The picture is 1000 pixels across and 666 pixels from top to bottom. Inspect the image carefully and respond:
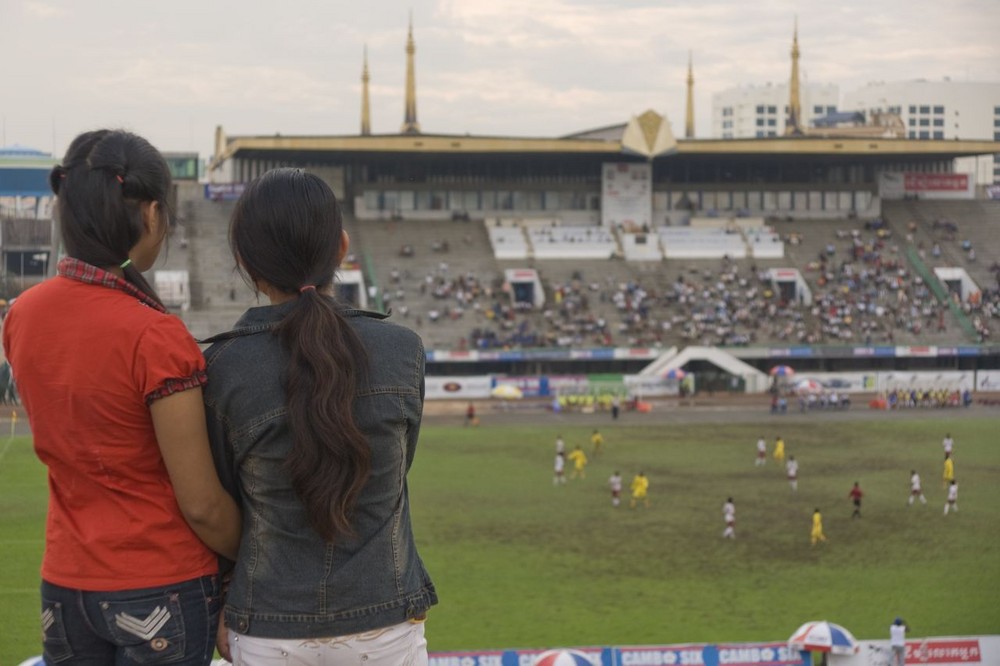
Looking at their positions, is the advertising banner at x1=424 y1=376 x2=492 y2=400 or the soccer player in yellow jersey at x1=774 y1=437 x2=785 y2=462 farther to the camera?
the advertising banner at x1=424 y1=376 x2=492 y2=400

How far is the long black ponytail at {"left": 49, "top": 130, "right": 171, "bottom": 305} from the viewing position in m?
3.58

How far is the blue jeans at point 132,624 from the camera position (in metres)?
3.44

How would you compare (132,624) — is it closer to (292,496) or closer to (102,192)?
(292,496)

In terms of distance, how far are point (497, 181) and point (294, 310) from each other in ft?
220

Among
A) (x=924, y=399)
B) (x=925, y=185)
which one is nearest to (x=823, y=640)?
(x=924, y=399)

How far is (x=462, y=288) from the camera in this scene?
60125 millimetres

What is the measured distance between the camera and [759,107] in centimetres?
17412

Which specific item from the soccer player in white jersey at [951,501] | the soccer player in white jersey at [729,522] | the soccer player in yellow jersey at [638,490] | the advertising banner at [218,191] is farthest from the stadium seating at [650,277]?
the soccer player in white jersey at [729,522]

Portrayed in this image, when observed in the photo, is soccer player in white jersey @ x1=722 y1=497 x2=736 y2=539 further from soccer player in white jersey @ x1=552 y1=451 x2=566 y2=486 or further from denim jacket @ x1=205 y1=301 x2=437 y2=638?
denim jacket @ x1=205 y1=301 x2=437 y2=638

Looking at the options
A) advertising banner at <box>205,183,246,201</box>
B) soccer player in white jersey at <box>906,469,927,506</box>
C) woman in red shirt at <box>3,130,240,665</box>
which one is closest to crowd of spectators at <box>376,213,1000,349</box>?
advertising banner at <box>205,183,246,201</box>

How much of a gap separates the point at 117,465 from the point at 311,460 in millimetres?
516

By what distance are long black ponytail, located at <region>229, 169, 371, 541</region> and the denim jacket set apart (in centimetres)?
5

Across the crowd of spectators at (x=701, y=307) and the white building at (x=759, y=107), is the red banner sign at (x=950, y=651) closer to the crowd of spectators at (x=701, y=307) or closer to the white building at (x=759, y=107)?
the crowd of spectators at (x=701, y=307)

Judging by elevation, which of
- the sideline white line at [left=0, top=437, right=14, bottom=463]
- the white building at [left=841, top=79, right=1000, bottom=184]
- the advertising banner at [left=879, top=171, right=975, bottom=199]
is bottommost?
the sideline white line at [left=0, top=437, right=14, bottom=463]
